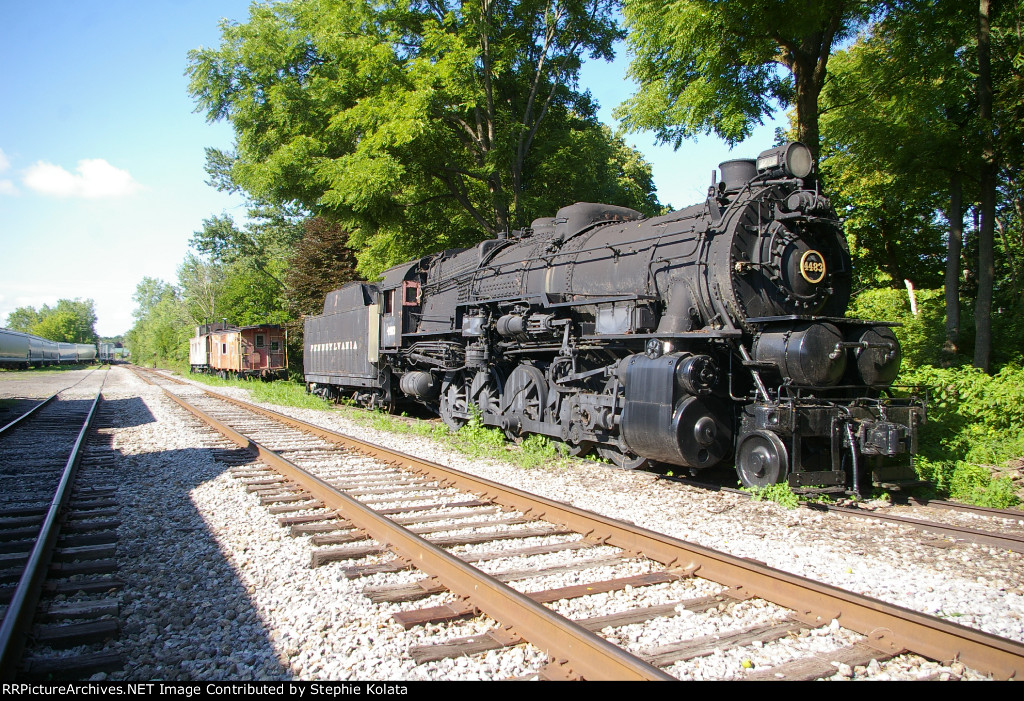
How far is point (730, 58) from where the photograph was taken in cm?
1179

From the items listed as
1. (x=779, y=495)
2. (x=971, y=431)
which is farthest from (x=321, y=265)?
(x=779, y=495)

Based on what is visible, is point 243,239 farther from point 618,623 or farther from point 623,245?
point 618,623

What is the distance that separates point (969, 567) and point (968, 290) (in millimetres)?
19743

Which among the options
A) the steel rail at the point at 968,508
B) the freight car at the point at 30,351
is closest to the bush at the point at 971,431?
the steel rail at the point at 968,508

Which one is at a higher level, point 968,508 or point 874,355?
point 874,355

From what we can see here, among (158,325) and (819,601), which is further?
(158,325)

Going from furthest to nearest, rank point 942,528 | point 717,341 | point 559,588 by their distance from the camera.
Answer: point 717,341 < point 942,528 < point 559,588

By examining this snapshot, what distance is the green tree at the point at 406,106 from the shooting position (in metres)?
16.4

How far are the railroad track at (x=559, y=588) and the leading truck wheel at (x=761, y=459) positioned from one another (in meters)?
2.20

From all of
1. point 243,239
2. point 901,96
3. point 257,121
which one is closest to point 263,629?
point 901,96

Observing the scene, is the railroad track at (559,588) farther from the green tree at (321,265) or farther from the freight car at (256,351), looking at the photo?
the freight car at (256,351)

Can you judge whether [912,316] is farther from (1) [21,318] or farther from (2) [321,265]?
(1) [21,318]

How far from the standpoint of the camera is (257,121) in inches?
790

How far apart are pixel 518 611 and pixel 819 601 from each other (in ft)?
5.92
